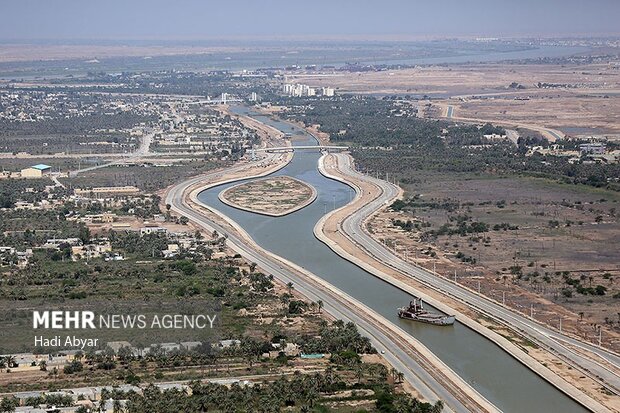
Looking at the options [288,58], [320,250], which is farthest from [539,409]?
[288,58]

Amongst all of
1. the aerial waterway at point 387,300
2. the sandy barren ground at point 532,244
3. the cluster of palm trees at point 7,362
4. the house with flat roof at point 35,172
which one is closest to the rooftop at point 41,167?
the house with flat roof at point 35,172

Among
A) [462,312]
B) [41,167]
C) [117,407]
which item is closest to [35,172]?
[41,167]

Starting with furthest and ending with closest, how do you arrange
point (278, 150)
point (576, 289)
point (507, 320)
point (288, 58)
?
1. point (288, 58)
2. point (278, 150)
3. point (576, 289)
4. point (507, 320)

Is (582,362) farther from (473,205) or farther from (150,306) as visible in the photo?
(473,205)

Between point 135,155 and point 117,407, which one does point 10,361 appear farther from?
point 135,155

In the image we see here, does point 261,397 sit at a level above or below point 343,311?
above
